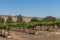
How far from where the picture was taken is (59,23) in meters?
31.4

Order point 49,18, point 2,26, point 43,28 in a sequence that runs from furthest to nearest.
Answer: point 49,18 → point 43,28 → point 2,26

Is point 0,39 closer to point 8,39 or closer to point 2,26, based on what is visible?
point 8,39

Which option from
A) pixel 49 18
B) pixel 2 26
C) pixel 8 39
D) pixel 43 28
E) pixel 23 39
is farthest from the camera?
pixel 49 18

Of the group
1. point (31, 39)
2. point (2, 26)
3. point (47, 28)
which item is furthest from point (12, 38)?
point (47, 28)

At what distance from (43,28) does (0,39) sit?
39.4 feet

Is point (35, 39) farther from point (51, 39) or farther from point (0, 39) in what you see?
point (0, 39)

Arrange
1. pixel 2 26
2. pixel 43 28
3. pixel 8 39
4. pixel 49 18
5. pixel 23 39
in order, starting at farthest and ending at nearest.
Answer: pixel 49 18 → pixel 43 28 → pixel 2 26 → pixel 23 39 → pixel 8 39

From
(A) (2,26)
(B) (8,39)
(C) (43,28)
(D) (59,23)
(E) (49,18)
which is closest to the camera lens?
(B) (8,39)

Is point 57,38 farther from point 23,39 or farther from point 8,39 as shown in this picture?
point 8,39

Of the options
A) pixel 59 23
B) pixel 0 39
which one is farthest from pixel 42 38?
pixel 59 23

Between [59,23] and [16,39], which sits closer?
[16,39]

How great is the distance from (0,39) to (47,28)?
1198 centimetres

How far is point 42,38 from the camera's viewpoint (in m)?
18.7

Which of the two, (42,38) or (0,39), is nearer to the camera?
(0,39)
